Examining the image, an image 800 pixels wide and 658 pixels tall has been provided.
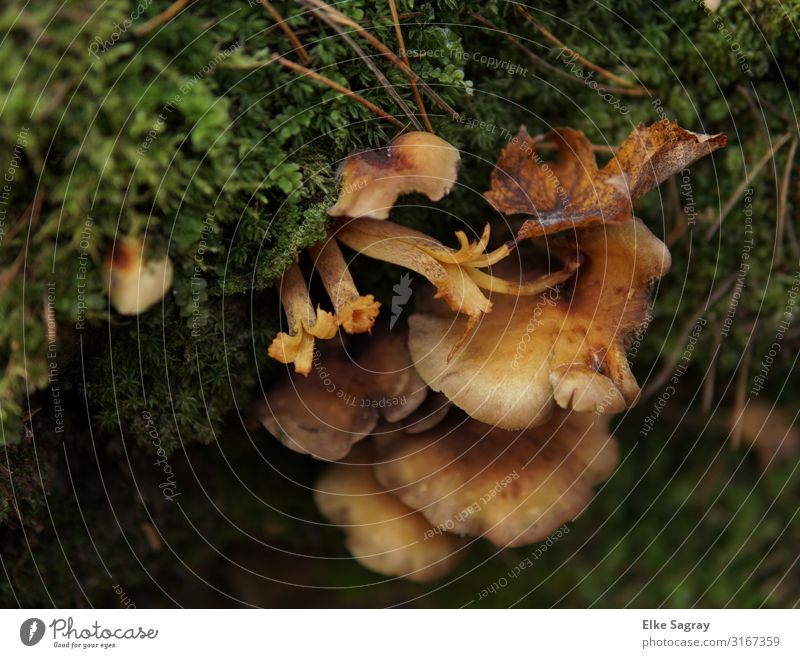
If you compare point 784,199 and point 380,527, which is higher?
point 784,199

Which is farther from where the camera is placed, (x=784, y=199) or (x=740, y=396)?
(x=740, y=396)

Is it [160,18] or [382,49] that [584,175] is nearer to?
[382,49]

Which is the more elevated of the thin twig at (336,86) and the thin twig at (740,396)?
the thin twig at (336,86)

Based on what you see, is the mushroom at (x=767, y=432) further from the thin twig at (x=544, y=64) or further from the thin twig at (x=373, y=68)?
the thin twig at (x=373, y=68)

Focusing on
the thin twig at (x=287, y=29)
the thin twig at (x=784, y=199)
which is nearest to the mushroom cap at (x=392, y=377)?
the thin twig at (x=287, y=29)

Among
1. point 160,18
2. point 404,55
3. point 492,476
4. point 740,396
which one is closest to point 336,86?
point 404,55

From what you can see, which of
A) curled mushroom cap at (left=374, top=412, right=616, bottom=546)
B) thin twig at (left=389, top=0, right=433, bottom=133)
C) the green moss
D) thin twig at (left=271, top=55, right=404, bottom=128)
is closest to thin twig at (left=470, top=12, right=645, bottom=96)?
the green moss

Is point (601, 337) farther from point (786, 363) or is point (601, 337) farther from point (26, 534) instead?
point (26, 534)

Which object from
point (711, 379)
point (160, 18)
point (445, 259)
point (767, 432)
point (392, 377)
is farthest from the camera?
point (767, 432)
